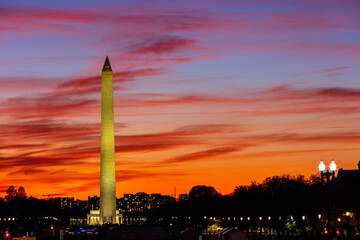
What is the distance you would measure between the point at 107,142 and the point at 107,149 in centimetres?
125

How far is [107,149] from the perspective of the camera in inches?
4761

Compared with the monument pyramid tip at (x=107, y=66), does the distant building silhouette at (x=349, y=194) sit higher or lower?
lower

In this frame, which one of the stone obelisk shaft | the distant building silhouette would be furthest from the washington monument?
the distant building silhouette

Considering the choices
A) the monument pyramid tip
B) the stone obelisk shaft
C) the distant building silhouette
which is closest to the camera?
the distant building silhouette

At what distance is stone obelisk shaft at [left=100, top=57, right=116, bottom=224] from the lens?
120 m

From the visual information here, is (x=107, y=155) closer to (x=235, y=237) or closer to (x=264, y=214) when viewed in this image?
(x=264, y=214)

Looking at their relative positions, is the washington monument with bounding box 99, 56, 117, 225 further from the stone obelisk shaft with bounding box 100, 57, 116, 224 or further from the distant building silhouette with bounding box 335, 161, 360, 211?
the distant building silhouette with bounding box 335, 161, 360, 211

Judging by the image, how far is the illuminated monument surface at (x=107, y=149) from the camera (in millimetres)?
119938

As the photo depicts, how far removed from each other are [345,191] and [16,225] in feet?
296

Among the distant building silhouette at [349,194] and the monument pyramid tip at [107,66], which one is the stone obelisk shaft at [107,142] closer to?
the monument pyramid tip at [107,66]

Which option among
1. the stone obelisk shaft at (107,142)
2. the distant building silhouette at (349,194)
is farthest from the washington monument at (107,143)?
the distant building silhouette at (349,194)

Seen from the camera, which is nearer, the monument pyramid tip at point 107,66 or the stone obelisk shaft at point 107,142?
the stone obelisk shaft at point 107,142

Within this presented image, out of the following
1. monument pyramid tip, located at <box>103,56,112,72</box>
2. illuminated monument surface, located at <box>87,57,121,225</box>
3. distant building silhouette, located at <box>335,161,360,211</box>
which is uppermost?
monument pyramid tip, located at <box>103,56,112,72</box>

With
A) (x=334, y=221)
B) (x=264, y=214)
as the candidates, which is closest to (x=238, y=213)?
(x=264, y=214)
